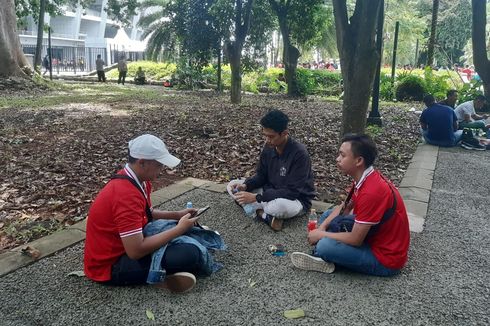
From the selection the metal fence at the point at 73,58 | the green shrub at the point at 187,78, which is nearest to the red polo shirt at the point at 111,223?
the green shrub at the point at 187,78

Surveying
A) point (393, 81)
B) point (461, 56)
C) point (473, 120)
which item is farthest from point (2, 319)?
point (461, 56)

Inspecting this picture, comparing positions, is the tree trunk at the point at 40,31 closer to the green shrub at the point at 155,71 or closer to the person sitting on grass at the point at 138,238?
the green shrub at the point at 155,71

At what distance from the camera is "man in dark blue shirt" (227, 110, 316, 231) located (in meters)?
4.20

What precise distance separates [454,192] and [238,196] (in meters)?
3.16

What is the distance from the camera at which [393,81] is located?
17734 millimetres

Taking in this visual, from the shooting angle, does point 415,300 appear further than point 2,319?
Yes

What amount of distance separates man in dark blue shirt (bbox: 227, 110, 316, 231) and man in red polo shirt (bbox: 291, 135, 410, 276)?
892 millimetres

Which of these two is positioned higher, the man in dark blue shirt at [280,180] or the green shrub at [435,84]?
the green shrub at [435,84]

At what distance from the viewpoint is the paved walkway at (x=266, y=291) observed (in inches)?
112

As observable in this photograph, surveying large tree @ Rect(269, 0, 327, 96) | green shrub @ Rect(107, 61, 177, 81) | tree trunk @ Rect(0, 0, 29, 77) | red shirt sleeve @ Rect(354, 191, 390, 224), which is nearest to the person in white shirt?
red shirt sleeve @ Rect(354, 191, 390, 224)

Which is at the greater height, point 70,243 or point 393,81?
point 393,81

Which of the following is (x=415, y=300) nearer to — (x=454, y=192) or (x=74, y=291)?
(x=74, y=291)

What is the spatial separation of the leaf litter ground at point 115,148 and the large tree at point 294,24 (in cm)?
503

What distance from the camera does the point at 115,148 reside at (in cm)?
783
